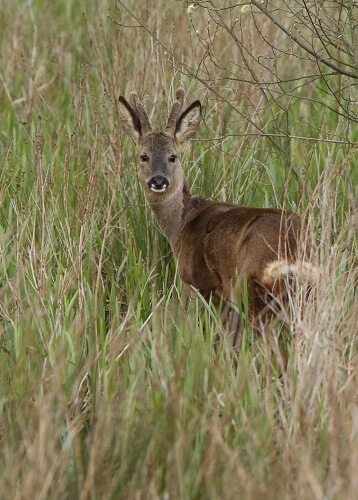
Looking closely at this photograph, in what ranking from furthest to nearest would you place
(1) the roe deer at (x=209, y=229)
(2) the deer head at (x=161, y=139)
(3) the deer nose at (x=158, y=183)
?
(2) the deer head at (x=161, y=139) → (3) the deer nose at (x=158, y=183) → (1) the roe deer at (x=209, y=229)

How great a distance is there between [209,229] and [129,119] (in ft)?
2.71

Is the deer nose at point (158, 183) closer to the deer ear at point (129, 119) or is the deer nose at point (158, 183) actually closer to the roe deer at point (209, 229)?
the roe deer at point (209, 229)

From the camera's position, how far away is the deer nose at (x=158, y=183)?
5449 mm

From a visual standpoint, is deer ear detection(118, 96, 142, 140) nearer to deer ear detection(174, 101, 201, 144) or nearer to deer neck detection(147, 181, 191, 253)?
deer ear detection(174, 101, 201, 144)

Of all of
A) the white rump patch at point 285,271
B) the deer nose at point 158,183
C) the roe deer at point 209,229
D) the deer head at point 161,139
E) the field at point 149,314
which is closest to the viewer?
the field at point 149,314

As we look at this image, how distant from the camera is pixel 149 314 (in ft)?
15.8

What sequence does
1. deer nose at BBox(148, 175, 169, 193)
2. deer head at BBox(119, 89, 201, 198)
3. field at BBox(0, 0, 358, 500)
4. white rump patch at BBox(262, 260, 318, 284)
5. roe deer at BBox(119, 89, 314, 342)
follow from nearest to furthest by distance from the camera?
1. field at BBox(0, 0, 358, 500)
2. white rump patch at BBox(262, 260, 318, 284)
3. roe deer at BBox(119, 89, 314, 342)
4. deer nose at BBox(148, 175, 169, 193)
5. deer head at BBox(119, 89, 201, 198)

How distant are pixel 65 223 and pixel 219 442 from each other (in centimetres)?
243

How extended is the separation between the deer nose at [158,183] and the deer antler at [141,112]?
368 millimetres

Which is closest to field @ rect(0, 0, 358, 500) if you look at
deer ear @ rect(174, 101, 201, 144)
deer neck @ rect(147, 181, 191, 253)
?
deer neck @ rect(147, 181, 191, 253)

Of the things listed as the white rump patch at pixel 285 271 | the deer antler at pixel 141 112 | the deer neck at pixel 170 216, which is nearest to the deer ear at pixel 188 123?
the deer antler at pixel 141 112

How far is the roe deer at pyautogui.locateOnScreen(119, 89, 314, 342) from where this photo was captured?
454cm

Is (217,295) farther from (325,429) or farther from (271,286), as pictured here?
(325,429)

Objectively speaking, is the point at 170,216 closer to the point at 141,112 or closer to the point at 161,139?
the point at 161,139
